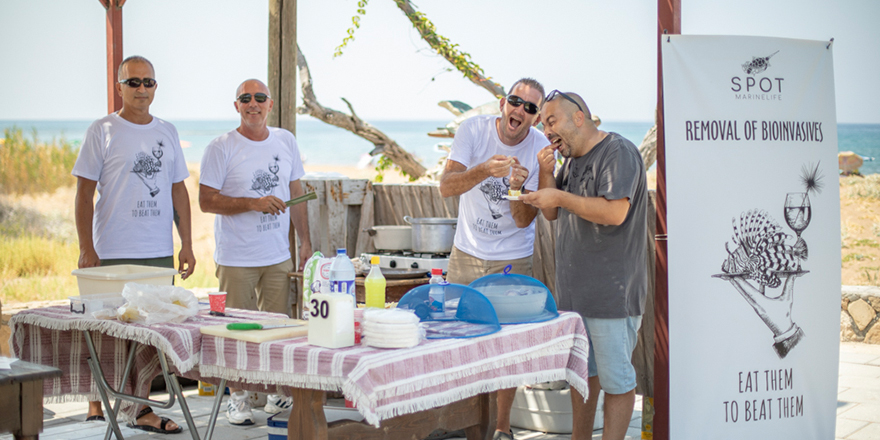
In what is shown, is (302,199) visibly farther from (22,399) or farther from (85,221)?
(22,399)

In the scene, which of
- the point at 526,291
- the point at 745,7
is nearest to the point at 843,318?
the point at 526,291

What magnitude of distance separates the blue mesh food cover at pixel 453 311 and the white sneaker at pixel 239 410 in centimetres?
204

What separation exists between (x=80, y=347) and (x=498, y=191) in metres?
2.19

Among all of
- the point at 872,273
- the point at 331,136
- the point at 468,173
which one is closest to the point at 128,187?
the point at 468,173

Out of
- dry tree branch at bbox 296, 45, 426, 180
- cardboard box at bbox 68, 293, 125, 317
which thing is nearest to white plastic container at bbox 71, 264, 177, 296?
cardboard box at bbox 68, 293, 125, 317

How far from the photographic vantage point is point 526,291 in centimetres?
297

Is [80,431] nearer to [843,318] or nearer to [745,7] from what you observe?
[843,318]

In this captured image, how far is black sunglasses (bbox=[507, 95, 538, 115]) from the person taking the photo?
3801 mm

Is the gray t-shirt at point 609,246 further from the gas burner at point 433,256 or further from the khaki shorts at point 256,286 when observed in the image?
the khaki shorts at point 256,286

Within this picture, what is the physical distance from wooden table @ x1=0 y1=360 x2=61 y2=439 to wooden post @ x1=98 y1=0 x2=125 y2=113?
339 cm

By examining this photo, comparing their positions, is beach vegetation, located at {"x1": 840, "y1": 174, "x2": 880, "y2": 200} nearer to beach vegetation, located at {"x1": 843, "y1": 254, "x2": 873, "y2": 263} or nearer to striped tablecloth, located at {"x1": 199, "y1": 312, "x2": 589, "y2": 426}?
beach vegetation, located at {"x1": 843, "y1": 254, "x2": 873, "y2": 263}

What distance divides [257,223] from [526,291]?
205 cm

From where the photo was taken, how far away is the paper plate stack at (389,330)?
7.73ft

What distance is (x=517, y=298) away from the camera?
2.89 m
